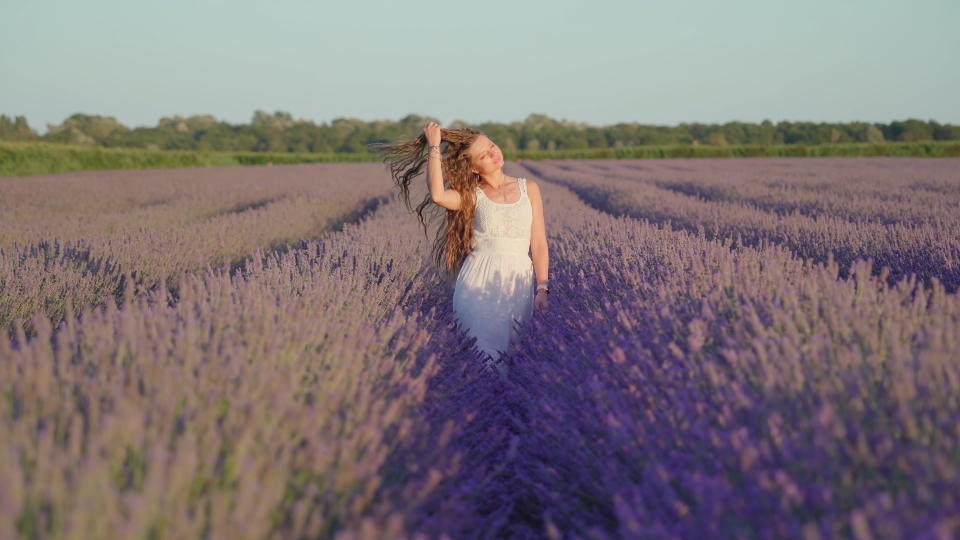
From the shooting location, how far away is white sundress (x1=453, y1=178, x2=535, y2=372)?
301 cm

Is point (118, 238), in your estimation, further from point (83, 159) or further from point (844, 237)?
point (83, 159)

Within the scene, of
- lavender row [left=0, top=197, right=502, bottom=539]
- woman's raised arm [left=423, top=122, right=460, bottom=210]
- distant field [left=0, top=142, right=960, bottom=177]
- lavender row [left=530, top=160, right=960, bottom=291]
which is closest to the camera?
lavender row [left=0, top=197, right=502, bottom=539]

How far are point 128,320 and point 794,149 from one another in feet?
125

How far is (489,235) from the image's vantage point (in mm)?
3158

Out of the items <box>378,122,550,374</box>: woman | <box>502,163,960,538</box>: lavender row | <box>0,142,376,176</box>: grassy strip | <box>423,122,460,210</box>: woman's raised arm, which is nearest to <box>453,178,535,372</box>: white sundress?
<box>378,122,550,374</box>: woman

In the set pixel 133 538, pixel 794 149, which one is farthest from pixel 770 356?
pixel 794 149

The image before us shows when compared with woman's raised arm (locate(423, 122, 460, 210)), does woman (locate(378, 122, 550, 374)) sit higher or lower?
lower

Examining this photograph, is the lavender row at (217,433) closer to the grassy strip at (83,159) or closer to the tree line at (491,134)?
the grassy strip at (83,159)

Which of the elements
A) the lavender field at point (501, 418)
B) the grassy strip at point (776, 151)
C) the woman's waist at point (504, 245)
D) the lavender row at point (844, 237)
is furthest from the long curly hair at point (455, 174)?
the grassy strip at point (776, 151)

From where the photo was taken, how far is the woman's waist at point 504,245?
3.14 m

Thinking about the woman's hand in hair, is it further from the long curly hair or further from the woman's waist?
the woman's waist

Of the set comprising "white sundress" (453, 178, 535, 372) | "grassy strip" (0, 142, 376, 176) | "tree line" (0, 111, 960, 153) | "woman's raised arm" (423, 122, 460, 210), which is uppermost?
"tree line" (0, 111, 960, 153)

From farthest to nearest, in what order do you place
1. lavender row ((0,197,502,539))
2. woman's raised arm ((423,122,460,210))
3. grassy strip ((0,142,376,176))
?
1. grassy strip ((0,142,376,176))
2. woman's raised arm ((423,122,460,210))
3. lavender row ((0,197,502,539))

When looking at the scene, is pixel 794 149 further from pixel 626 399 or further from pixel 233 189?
pixel 626 399
